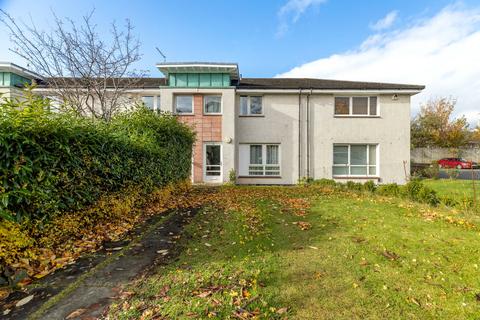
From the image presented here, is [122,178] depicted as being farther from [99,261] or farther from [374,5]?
[374,5]

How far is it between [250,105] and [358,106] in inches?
268

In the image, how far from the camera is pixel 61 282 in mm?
2918

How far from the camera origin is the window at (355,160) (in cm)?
1507

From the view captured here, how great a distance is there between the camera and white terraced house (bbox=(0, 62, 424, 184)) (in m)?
14.4

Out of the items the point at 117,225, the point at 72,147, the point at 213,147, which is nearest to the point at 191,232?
the point at 117,225

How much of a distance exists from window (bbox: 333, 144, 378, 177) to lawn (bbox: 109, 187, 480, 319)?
9.65m

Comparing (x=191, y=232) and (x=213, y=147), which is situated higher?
(x=213, y=147)

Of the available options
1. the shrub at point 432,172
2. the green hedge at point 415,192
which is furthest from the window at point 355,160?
the shrub at point 432,172

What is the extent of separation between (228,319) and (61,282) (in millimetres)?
2187

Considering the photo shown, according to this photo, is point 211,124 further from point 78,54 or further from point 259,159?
point 78,54

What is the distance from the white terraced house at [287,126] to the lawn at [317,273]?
9.34m

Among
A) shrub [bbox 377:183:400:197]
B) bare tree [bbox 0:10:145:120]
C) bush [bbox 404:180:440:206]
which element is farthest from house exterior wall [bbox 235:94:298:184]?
bare tree [bbox 0:10:145:120]

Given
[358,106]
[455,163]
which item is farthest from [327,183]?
[455,163]

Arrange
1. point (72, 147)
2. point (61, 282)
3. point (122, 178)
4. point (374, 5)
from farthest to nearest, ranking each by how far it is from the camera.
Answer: point (374, 5) → point (122, 178) → point (72, 147) → point (61, 282)
